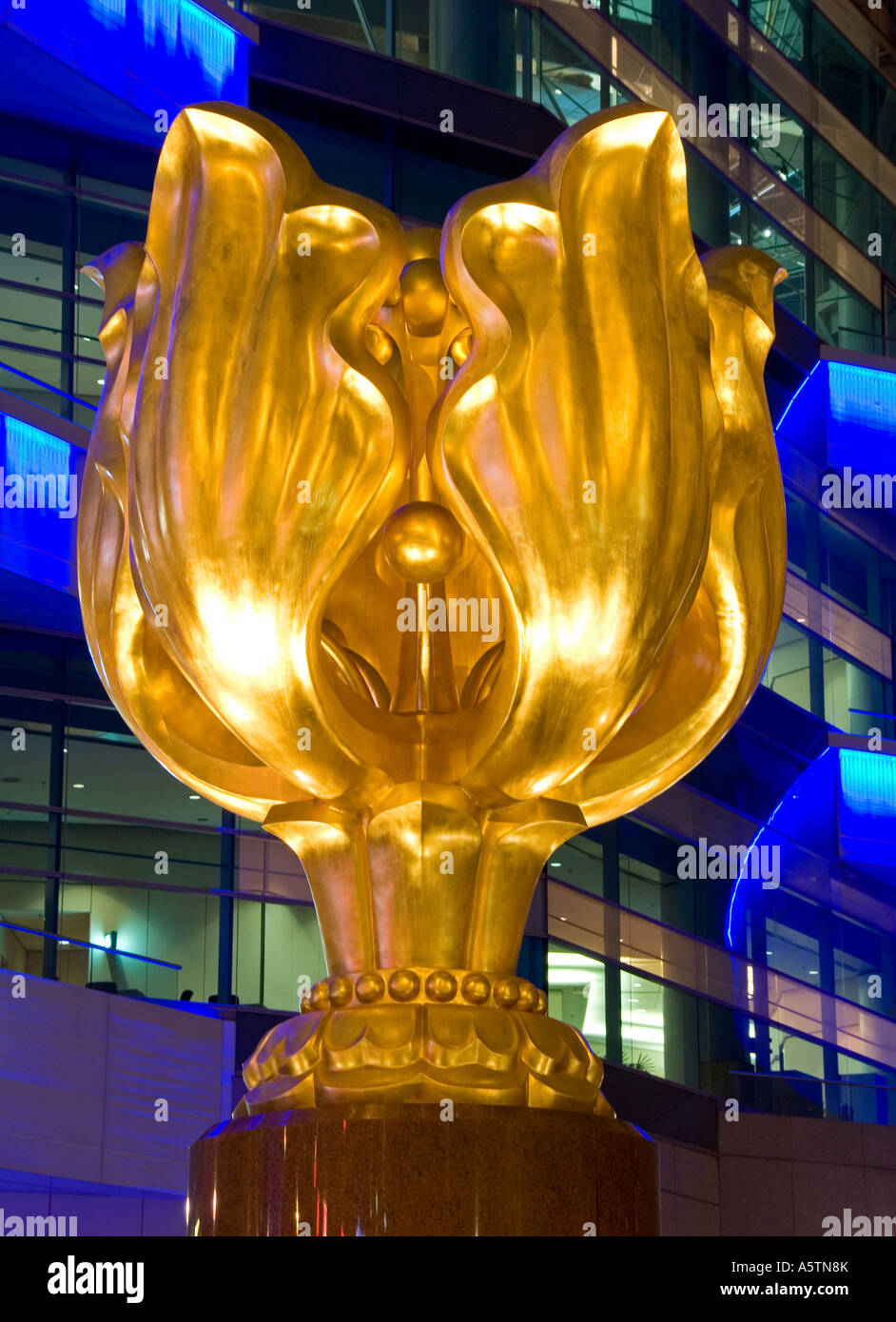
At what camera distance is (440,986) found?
8.75 feet

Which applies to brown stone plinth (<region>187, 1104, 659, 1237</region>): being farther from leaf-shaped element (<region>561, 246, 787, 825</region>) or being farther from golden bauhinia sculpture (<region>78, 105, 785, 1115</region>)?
leaf-shaped element (<region>561, 246, 787, 825</region>)

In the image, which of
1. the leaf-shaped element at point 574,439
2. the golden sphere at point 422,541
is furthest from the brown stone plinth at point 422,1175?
the golden sphere at point 422,541

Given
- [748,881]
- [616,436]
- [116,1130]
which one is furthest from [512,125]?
[616,436]

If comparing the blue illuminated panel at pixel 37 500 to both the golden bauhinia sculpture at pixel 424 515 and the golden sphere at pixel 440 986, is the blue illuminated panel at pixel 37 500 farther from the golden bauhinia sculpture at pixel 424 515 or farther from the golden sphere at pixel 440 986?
the golden sphere at pixel 440 986

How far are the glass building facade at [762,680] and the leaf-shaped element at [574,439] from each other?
10963 mm

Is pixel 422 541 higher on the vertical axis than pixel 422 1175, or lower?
higher

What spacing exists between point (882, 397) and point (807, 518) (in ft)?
6.27

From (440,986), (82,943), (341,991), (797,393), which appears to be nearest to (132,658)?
(341,991)

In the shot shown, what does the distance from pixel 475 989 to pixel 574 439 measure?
2.81 ft

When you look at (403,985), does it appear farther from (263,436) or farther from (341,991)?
(263,436)

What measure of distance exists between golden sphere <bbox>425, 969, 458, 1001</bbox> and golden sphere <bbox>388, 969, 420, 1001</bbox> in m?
0.02

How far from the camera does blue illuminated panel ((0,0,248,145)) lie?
14.2 meters

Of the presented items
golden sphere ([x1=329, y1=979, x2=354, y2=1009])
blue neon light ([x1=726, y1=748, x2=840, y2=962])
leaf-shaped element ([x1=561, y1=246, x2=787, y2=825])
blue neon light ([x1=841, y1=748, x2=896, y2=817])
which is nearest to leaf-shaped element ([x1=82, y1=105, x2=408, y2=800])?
golden sphere ([x1=329, y1=979, x2=354, y2=1009])

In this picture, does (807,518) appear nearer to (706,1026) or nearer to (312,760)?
(706,1026)
